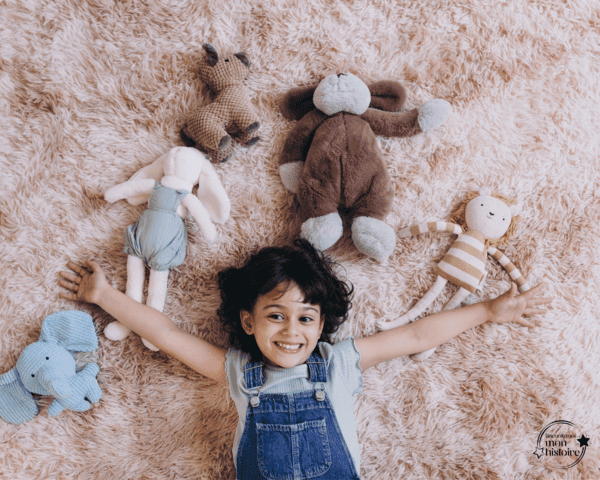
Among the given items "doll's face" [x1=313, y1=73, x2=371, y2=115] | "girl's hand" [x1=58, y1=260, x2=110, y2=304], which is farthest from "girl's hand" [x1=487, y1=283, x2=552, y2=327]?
"girl's hand" [x1=58, y1=260, x2=110, y2=304]

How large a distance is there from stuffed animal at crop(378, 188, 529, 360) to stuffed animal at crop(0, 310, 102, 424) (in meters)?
0.69

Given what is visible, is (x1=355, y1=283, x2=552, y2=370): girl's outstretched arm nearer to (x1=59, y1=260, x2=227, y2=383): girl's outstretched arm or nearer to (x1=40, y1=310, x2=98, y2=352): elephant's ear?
(x1=59, y1=260, x2=227, y2=383): girl's outstretched arm

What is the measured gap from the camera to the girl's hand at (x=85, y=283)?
0.93 meters

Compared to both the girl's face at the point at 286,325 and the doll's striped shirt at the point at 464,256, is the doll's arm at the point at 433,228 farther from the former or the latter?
the girl's face at the point at 286,325

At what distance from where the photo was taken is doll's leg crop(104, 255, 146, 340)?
3.07 ft

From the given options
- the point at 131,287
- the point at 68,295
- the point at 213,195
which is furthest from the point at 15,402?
the point at 213,195

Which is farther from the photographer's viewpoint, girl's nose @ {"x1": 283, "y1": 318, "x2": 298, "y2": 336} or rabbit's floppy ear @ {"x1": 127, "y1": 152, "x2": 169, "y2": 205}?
rabbit's floppy ear @ {"x1": 127, "y1": 152, "x2": 169, "y2": 205}

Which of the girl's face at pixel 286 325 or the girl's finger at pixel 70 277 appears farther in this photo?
the girl's finger at pixel 70 277

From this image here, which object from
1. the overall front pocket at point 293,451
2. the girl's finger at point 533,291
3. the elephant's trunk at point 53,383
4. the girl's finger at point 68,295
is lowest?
the overall front pocket at point 293,451

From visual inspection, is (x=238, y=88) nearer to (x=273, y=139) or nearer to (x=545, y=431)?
(x=273, y=139)

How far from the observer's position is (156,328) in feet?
2.97

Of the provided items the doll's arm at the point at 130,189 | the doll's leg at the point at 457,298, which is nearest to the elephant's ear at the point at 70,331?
the doll's arm at the point at 130,189

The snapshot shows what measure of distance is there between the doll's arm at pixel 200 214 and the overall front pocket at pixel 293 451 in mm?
434

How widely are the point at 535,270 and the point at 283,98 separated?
2.49 feet
